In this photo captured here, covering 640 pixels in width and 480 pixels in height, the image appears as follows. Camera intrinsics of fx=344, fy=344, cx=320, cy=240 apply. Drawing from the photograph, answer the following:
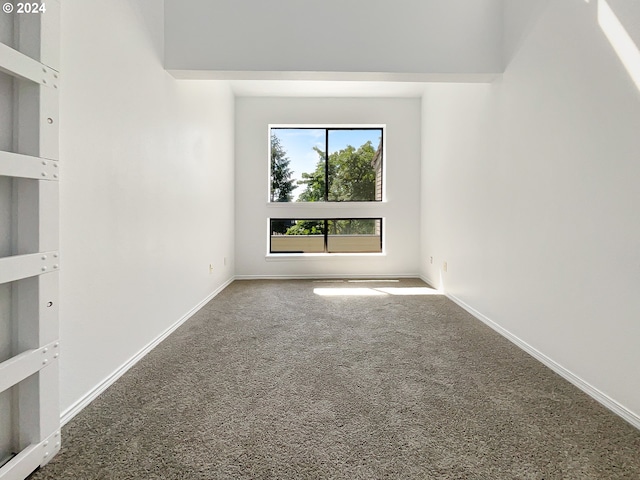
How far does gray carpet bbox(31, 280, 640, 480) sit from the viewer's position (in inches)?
49.7

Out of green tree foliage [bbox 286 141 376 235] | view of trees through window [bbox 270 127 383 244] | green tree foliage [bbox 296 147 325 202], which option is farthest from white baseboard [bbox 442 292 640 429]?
green tree foliage [bbox 296 147 325 202]

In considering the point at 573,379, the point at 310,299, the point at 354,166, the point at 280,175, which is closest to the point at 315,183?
the point at 280,175

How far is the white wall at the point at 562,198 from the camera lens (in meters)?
1.61

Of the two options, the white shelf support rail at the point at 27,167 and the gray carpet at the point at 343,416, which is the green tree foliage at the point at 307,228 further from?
the white shelf support rail at the point at 27,167

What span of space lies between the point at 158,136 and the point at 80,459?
77.0 inches

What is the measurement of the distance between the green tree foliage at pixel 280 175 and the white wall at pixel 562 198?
272 cm

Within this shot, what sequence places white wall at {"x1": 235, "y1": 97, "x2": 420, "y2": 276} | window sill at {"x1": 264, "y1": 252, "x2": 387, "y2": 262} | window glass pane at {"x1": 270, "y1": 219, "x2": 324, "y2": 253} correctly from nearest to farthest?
white wall at {"x1": 235, "y1": 97, "x2": 420, "y2": 276}, window sill at {"x1": 264, "y1": 252, "x2": 387, "y2": 262}, window glass pane at {"x1": 270, "y1": 219, "x2": 324, "y2": 253}

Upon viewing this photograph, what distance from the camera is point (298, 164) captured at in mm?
Result: 5305

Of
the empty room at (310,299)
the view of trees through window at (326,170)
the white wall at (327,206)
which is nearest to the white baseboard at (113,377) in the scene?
the empty room at (310,299)

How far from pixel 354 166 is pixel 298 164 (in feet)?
2.85

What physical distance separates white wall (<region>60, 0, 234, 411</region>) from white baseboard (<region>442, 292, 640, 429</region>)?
253 cm

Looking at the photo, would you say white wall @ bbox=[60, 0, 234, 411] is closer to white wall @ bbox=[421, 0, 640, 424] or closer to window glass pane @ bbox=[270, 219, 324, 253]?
window glass pane @ bbox=[270, 219, 324, 253]

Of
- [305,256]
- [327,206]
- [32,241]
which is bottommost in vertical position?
[305,256]

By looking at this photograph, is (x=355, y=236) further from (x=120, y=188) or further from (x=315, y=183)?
(x=120, y=188)
